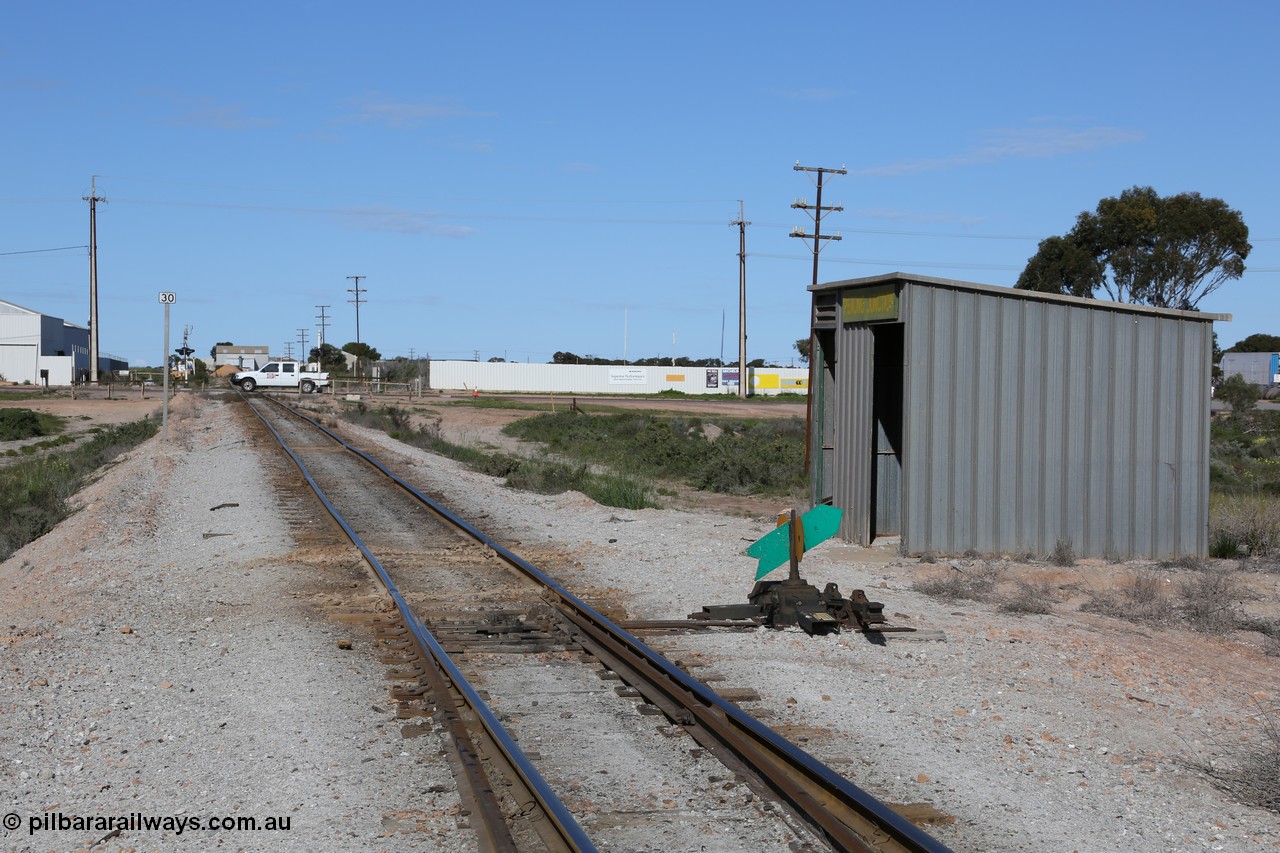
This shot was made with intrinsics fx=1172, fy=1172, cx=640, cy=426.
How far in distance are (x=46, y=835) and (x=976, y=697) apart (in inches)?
223

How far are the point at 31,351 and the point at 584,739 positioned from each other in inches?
4212

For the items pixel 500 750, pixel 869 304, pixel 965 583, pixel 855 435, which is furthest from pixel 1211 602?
pixel 500 750

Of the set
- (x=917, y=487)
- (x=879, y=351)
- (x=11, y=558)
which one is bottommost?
(x=11, y=558)

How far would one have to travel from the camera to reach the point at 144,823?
18.2 ft

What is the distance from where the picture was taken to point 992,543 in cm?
1466

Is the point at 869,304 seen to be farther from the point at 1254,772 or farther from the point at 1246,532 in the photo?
the point at 1254,772

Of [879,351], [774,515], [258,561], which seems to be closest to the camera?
[258,561]

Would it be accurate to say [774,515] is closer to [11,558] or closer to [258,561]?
[258,561]

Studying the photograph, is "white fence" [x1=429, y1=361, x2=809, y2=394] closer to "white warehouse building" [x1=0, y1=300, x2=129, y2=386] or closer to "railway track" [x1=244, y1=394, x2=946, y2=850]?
"white warehouse building" [x1=0, y1=300, x2=129, y2=386]

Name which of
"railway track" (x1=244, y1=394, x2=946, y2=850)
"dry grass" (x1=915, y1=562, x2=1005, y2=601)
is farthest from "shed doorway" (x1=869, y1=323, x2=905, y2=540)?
"railway track" (x1=244, y1=394, x2=946, y2=850)

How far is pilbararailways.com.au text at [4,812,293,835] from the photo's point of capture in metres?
5.46

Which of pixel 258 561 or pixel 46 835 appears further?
pixel 258 561

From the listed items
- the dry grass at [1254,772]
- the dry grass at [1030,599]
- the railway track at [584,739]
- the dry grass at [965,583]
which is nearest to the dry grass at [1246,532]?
the dry grass at [965,583]

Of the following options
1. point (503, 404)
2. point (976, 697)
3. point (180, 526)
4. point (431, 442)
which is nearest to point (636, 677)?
point (976, 697)
